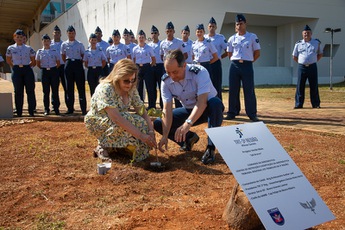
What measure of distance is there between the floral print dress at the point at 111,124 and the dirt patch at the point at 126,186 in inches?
8.0

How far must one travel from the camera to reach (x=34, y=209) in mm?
2695

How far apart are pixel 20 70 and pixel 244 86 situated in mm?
4822

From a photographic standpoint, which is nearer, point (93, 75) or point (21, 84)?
point (21, 84)

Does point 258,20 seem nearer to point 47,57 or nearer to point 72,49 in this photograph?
point 72,49

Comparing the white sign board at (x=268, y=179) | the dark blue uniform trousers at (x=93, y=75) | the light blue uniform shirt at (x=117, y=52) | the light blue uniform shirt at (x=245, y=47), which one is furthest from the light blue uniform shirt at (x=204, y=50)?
the white sign board at (x=268, y=179)

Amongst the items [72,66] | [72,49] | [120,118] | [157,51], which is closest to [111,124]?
[120,118]

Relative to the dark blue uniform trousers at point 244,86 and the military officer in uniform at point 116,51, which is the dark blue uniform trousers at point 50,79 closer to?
the military officer in uniform at point 116,51

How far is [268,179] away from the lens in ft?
6.61

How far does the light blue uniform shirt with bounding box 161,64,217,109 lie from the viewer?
379 cm

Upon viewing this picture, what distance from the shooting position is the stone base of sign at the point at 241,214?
2.22m

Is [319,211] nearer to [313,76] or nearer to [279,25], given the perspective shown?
[313,76]

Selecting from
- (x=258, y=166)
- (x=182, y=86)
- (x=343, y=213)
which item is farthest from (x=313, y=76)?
(x=258, y=166)

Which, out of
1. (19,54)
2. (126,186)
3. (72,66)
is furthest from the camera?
(72,66)

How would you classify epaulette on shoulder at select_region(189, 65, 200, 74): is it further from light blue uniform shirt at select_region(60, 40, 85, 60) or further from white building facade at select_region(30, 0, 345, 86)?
white building facade at select_region(30, 0, 345, 86)
